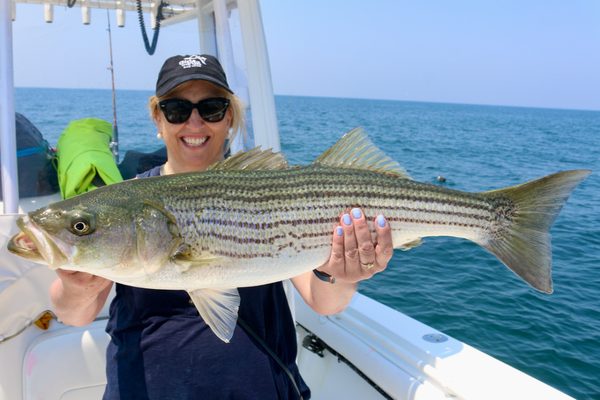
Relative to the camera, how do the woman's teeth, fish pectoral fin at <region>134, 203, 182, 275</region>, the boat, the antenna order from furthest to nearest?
the antenna → the boat → the woman's teeth → fish pectoral fin at <region>134, 203, 182, 275</region>

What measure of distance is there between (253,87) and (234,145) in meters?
0.52

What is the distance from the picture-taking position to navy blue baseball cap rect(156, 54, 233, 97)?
102 inches

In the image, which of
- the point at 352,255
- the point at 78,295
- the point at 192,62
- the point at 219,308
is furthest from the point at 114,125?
the point at 352,255

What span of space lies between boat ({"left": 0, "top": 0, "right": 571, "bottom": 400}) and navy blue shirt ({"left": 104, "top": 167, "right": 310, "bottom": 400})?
3.91 feet

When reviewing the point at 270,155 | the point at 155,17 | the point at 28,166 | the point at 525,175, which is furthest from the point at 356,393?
the point at 525,175

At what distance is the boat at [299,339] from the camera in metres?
3.26

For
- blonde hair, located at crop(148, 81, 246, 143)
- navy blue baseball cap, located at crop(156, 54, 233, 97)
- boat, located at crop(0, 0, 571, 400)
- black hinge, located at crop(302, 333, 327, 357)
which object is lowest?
black hinge, located at crop(302, 333, 327, 357)

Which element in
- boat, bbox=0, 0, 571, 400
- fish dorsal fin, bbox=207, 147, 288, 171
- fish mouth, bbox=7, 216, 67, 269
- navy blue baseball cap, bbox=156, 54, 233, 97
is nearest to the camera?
fish mouth, bbox=7, 216, 67, 269

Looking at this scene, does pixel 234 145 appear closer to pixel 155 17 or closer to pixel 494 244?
pixel 155 17

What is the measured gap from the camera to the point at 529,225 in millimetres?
2559

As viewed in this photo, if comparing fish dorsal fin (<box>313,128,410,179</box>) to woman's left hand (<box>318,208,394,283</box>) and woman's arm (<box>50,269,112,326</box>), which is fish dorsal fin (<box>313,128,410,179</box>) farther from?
woman's arm (<box>50,269,112,326</box>)

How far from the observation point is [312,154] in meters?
27.0

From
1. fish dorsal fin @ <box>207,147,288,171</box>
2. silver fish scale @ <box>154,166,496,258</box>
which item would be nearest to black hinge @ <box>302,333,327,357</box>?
silver fish scale @ <box>154,166,496,258</box>

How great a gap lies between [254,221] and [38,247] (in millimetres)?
913
